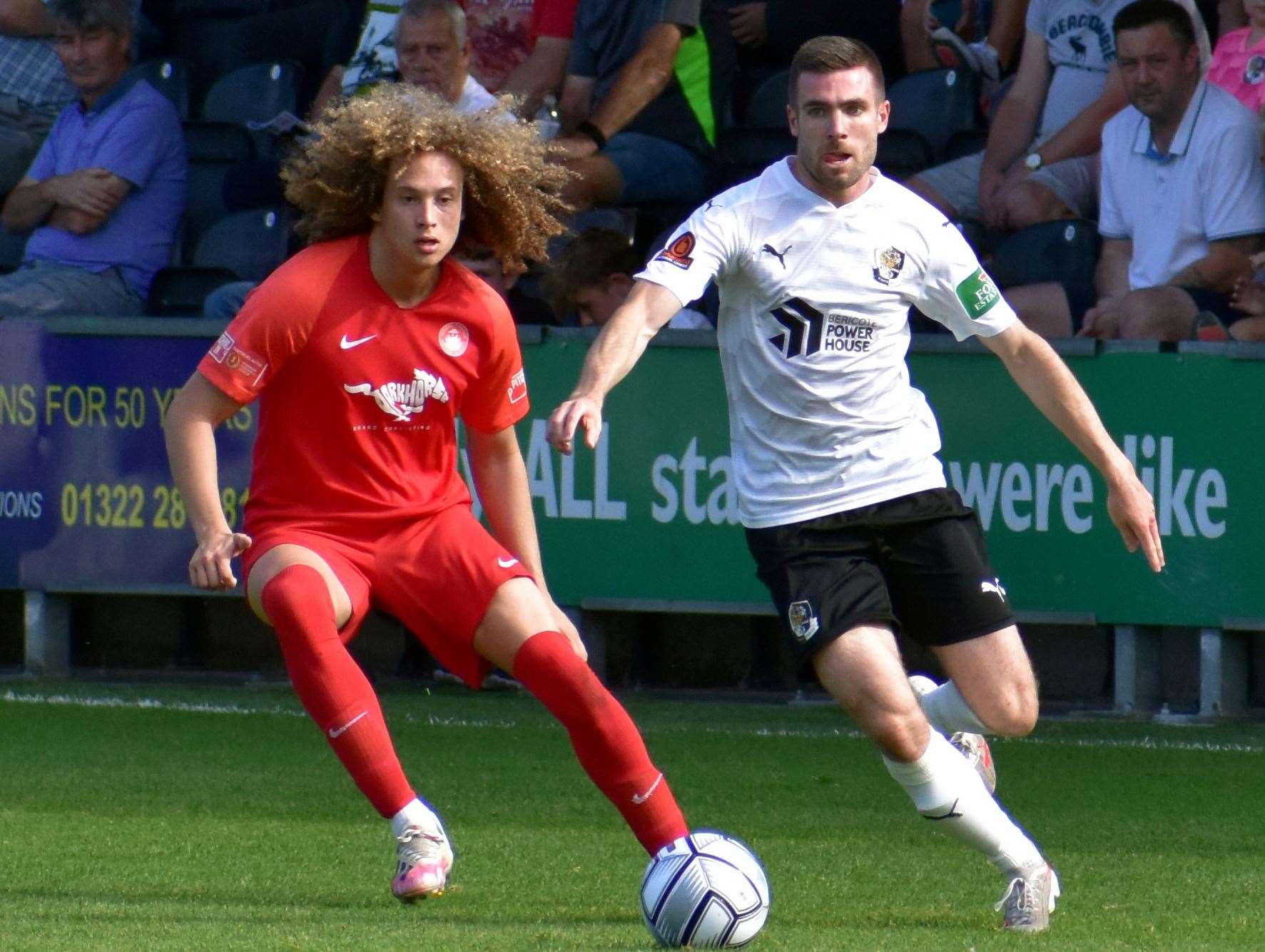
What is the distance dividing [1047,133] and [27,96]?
5.71 m

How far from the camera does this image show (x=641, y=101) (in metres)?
10.5

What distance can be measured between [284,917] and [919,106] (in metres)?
6.98

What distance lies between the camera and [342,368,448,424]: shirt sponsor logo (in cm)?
564

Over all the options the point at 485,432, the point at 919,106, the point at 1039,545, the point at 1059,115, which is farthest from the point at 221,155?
the point at 485,432

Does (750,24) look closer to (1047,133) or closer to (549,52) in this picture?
(549,52)

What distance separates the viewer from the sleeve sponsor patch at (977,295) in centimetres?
557

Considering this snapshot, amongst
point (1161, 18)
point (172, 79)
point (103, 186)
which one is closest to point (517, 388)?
point (1161, 18)

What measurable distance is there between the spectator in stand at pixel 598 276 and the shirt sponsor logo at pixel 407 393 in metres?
3.96

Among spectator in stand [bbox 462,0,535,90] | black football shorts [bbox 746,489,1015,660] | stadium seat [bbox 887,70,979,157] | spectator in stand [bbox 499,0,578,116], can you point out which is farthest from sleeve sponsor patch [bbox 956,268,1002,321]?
spectator in stand [bbox 462,0,535,90]

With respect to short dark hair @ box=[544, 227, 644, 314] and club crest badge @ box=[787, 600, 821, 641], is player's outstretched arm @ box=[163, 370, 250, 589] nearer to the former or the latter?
club crest badge @ box=[787, 600, 821, 641]

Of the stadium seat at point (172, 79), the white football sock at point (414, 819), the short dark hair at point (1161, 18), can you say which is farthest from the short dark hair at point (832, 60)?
the stadium seat at point (172, 79)

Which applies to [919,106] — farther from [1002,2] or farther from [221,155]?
[221,155]

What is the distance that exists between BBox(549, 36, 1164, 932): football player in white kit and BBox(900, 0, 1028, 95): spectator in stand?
18.4ft

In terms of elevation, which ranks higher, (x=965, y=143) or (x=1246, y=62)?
(x=1246, y=62)
